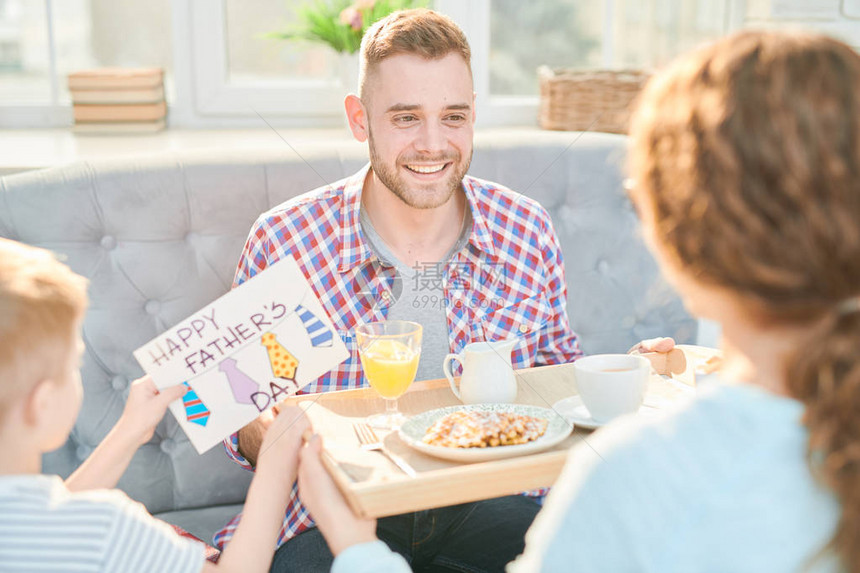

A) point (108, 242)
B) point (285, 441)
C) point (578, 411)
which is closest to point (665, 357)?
point (578, 411)

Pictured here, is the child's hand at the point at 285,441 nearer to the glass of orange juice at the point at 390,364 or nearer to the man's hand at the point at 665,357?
the glass of orange juice at the point at 390,364

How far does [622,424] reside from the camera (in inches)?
29.5

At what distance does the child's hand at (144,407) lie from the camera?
1.21 meters

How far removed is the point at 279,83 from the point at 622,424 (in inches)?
82.0

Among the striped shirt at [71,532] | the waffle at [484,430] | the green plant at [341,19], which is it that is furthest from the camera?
the green plant at [341,19]

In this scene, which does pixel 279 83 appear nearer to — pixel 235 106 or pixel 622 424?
pixel 235 106

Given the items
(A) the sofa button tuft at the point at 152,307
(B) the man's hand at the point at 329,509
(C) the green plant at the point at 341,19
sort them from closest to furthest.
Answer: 1. (B) the man's hand at the point at 329,509
2. (A) the sofa button tuft at the point at 152,307
3. (C) the green plant at the point at 341,19

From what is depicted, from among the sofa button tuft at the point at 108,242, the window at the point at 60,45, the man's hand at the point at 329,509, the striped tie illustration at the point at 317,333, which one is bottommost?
the man's hand at the point at 329,509

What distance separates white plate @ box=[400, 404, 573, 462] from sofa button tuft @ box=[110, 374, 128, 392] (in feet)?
2.61

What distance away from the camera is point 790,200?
0.64 m

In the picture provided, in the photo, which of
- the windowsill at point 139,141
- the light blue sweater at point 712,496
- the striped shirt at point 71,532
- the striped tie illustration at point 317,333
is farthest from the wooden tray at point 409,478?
the windowsill at point 139,141

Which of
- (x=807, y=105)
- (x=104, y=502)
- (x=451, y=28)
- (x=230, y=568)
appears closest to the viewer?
(x=807, y=105)

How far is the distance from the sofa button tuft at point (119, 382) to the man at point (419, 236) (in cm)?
32

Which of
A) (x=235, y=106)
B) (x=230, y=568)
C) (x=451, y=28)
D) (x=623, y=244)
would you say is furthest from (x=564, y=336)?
(x=235, y=106)
